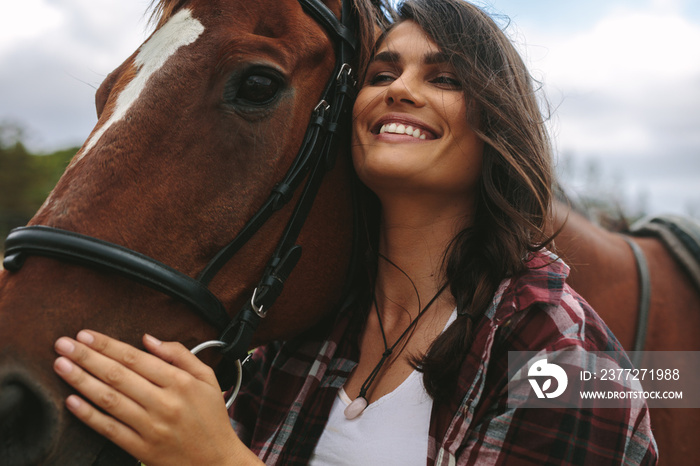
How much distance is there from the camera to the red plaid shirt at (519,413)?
1.36m

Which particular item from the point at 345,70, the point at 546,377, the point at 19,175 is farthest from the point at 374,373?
the point at 19,175

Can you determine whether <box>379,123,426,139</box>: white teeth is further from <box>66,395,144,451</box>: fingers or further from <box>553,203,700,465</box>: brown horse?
<box>66,395,144,451</box>: fingers

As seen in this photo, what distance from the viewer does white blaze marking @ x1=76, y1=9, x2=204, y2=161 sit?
1.53m

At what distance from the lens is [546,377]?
55.2 inches

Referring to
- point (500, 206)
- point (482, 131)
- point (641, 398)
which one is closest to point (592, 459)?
point (641, 398)

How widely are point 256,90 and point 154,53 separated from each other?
1.05 ft

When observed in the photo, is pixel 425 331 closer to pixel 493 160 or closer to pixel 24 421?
pixel 493 160

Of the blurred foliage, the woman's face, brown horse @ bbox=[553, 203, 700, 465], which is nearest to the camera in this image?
the woman's face

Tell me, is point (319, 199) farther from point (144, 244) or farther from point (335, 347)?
point (144, 244)

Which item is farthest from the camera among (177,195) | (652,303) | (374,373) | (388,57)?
(652,303)

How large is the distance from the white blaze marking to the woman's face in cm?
61

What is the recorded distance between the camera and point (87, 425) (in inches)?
50.9

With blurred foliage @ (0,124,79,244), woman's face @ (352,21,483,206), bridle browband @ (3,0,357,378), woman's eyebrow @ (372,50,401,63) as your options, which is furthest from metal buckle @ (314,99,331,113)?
blurred foliage @ (0,124,79,244)

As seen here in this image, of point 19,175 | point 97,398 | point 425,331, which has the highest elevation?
point 97,398
